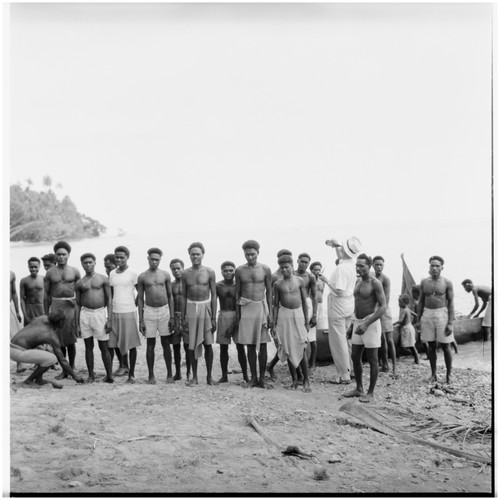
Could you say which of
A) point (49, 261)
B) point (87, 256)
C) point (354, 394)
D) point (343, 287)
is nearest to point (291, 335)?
point (343, 287)

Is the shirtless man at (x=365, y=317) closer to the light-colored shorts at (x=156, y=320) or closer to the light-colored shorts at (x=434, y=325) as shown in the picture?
the light-colored shorts at (x=434, y=325)

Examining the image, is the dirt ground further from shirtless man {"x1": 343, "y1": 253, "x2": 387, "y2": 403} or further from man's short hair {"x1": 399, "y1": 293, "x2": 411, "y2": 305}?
man's short hair {"x1": 399, "y1": 293, "x2": 411, "y2": 305}

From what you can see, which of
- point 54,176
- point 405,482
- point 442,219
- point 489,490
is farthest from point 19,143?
point 489,490

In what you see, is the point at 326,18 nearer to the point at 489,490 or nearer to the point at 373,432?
the point at 373,432

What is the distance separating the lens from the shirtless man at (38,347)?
481 centimetres

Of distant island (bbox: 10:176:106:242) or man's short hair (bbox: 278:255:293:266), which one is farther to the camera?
man's short hair (bbox: 278:255:293:266)

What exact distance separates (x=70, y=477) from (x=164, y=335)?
1.61 metres

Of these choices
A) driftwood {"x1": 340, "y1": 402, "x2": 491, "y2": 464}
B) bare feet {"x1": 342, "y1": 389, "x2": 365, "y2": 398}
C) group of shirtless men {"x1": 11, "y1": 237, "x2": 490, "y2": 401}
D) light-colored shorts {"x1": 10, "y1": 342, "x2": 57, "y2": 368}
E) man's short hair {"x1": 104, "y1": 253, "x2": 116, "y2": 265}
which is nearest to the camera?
driftwood {"x1": 340, "y1": 402, "x2": 491, "y2": 464}

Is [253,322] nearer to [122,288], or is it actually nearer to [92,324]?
[122,288]

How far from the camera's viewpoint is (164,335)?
5.45 m

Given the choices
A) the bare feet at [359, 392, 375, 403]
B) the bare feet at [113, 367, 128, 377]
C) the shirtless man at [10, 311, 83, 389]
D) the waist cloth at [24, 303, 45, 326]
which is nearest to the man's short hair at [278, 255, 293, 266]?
the bare feet at [359, 392, 375, 403]

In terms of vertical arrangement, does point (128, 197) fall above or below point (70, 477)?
Result: above

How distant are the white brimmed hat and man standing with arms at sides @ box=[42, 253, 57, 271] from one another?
2.46 metres

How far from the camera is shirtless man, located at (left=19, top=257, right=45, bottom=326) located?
5332mm
